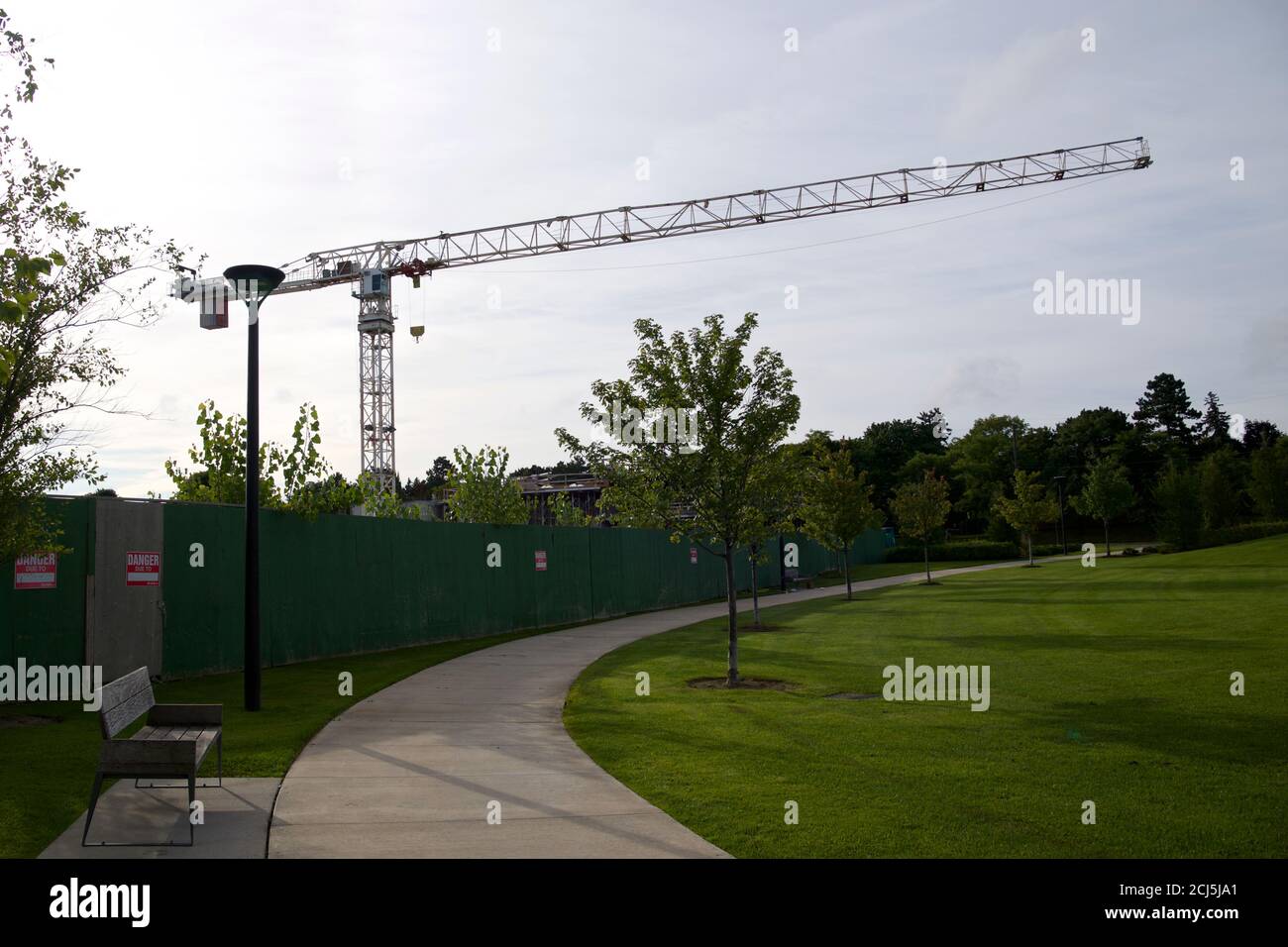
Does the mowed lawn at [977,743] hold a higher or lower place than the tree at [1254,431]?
lower

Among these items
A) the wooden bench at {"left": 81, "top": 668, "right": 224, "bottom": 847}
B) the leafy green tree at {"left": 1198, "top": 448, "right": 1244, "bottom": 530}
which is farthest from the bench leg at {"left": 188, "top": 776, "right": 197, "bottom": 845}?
the leafy green tree at {"left": 1198, "top": 448, "right": 1244, "bottom": 530}

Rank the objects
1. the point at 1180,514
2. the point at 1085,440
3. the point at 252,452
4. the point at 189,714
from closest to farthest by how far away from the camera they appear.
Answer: the point at 189,714, the point at 252,452, the point at 1180,514, the point at 1085,440

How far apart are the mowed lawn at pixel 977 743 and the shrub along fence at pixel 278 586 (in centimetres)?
496

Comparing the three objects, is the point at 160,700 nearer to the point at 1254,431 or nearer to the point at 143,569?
the point at 143,569

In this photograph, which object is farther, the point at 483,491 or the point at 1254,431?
the point at 1254,431

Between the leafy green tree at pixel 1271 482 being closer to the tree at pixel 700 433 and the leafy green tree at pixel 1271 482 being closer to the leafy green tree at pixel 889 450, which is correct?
the leafy green tree at pixel 889 450

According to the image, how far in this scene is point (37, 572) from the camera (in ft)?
42.6

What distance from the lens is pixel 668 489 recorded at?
1526 cm

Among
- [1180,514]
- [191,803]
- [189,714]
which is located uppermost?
[1180,514]

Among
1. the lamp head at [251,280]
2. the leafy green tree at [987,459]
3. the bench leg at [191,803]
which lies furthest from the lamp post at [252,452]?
the leafy green tree at [987,459]

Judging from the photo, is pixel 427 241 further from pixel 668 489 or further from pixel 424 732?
pixel 424 732

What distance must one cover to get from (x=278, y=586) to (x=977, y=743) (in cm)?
1256

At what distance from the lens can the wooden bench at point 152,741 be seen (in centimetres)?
672

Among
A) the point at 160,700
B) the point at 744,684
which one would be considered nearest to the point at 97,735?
the point at 160,700
